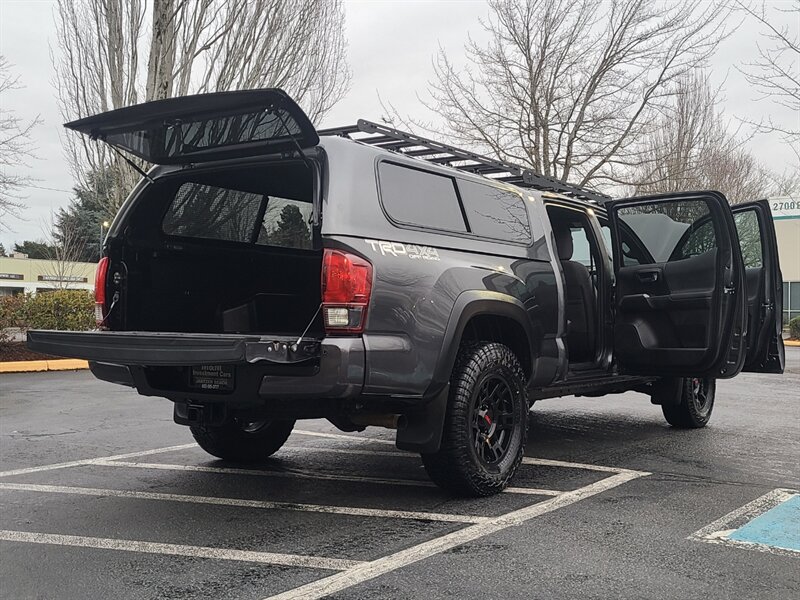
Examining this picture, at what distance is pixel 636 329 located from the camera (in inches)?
236

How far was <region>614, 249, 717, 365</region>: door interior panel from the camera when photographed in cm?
575

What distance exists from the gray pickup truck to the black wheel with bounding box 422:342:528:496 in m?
0.01

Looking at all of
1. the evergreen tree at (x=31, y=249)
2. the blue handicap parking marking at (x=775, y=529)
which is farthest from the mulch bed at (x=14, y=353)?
the evergreen tree at (x=31, y=249)

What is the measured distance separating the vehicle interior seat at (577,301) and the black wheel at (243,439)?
244cm

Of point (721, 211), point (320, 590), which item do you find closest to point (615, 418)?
point (721, 211)

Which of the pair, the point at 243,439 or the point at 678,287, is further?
the point at 678,287

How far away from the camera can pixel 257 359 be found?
3.66 meters

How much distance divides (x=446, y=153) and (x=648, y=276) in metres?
2.03

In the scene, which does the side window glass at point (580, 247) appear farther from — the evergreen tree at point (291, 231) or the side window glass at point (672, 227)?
the evergreen tree at point (291, 231)

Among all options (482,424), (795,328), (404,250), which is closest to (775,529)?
(482,424)

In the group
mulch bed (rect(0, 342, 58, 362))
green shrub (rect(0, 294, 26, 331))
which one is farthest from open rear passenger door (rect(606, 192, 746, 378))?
green shrub (rect(0, 294, 26, 331))

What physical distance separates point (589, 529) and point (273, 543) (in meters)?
1.63

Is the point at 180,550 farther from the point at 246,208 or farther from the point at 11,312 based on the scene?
the point at 11,312

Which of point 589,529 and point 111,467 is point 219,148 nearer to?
point 111,467
